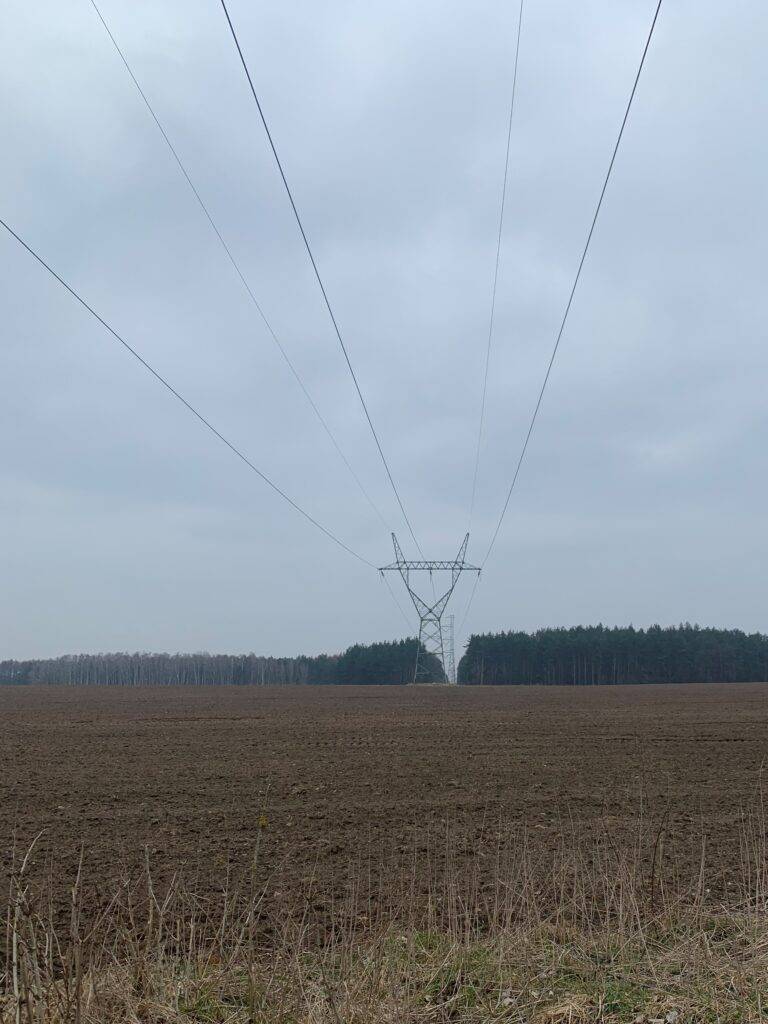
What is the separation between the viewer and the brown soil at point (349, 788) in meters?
14.0

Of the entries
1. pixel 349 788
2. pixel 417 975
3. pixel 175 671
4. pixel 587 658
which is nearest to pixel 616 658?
pixel 587 658

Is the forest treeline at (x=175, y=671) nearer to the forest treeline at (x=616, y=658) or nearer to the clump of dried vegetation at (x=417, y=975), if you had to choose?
the forest treeline at (x=616, y=658)

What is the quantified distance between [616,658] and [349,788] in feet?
415

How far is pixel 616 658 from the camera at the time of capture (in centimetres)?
14112

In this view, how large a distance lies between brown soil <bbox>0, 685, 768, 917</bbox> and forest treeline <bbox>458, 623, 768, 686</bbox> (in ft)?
333

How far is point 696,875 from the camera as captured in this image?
11484 mm

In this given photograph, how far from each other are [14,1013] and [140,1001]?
44.0 inches

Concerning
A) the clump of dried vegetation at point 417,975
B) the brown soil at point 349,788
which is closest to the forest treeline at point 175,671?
the brown soil at point 349,788

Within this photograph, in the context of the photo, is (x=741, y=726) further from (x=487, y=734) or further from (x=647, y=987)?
(x=647, y=987)

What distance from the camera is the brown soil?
14000 millimetres

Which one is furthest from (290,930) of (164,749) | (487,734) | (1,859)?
(487,734)

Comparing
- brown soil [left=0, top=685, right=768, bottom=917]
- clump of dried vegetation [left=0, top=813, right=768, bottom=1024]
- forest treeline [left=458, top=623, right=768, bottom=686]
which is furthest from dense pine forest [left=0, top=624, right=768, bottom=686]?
clump of dried vegetation [left=0, top=813, right=768, bottom=1024]

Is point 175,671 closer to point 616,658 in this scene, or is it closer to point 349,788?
point 616,658

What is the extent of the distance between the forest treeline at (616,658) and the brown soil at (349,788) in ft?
333
